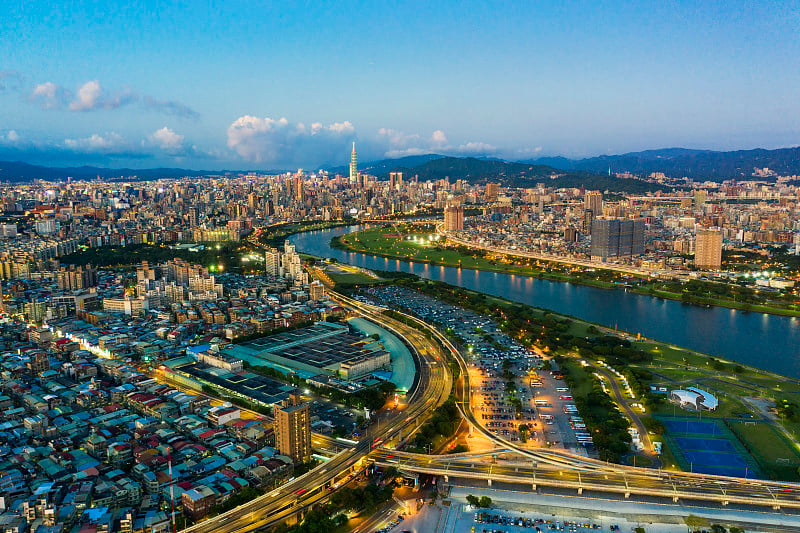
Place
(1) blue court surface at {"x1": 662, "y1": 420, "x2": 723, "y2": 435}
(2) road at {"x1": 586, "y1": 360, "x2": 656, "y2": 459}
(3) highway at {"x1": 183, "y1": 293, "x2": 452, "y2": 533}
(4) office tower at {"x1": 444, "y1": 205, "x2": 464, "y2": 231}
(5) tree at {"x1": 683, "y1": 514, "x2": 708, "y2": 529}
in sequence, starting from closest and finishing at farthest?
(3) highway at {"x1": 183, "y1": 293, "x2": 452, "y2": 533}
(5) tree at {"x1": 683, "y1": 514, "x2": 708, "y2": 529}
(2) road at {"x1": 586, "y1": 360, "x2": 656, "y2": 459}
(1) blue court surface at {"x1": 662, "y1": 420, "x2": 723, "y2": 435}
(4) office tower at {"x1": 444, "y1": 205, "x2": 464, "y2": 231}

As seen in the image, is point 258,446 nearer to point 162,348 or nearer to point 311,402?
point 311,402

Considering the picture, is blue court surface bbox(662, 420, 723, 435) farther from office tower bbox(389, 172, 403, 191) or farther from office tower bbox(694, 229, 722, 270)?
office tower bbox(389, 172, 403, 191)

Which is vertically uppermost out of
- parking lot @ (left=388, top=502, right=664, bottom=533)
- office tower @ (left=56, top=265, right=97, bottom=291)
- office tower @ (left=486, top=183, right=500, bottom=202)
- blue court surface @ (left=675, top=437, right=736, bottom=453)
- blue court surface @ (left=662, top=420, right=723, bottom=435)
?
office tower @ (left=486, top=183, right=500, bottom=202)

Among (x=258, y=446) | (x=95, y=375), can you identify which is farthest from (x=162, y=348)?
(x=258, y=446)

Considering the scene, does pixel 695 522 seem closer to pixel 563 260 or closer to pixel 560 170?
pixel 563 260

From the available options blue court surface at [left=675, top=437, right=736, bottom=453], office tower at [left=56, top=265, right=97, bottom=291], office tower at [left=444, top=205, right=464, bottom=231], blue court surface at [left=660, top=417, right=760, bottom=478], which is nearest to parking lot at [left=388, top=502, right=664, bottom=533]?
blue court surface at [left=660, top=417, right=760, bottom=478]

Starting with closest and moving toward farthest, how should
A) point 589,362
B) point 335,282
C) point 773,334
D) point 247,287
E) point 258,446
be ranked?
point 258,446 → point 589,362 → point 773,334 → point 247,287 → point 335,282

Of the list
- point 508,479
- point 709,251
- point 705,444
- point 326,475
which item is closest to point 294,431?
point 326,475
